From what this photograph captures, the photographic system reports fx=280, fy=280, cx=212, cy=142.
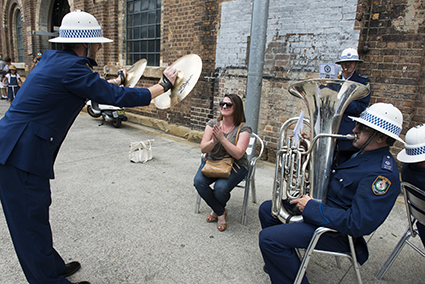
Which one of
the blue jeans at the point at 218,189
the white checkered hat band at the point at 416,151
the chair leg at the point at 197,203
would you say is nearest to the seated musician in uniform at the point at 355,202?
the white checkered hat band at the point at 416,151

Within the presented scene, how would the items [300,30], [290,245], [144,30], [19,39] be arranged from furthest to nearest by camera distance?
[19,39] → [144,30] → [300,30] → [290,245]

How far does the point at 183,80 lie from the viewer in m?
2.19

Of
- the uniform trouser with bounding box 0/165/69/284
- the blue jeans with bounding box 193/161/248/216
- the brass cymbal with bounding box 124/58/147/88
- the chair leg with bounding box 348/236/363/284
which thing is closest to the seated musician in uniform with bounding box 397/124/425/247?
the chair leg with bounding box 348/236/363/284

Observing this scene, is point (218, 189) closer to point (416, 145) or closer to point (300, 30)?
point (416, 145)

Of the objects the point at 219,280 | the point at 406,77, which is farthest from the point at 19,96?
the point at 406,77

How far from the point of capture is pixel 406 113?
3.81m

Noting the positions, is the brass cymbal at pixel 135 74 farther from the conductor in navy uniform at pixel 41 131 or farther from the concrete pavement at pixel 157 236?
the concrete pavement at pixel 157 236

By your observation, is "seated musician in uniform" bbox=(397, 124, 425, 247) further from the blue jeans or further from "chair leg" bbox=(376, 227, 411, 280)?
the blue jeans

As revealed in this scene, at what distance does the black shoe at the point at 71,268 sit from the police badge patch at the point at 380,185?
224cm

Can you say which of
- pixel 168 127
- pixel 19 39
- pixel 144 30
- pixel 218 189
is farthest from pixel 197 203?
pixel 19 39

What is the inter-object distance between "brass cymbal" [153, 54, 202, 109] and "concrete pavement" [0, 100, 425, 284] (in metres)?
1.33

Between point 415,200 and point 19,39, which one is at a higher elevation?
point 19,39

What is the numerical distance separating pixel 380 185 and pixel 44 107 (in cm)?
208

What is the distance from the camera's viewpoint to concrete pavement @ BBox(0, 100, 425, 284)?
89.5 inches
